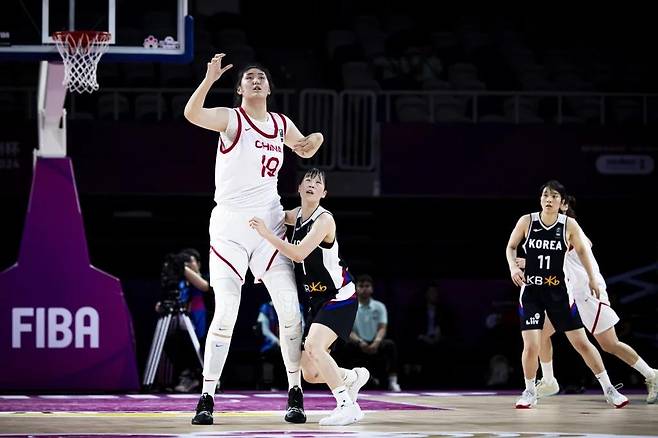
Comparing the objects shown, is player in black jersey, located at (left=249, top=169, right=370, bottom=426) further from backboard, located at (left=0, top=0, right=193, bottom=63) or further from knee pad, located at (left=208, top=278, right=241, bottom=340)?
backboard, located at (left=0, top=0, right=193, bottom=63)

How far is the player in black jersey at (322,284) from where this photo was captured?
8070 millimetres

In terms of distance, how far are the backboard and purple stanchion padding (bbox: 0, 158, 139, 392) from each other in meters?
1.70

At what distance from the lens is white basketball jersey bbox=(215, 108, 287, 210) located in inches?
316

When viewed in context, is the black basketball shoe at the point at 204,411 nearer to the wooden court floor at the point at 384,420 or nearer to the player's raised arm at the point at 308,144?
the wooden court floor at the point at 384,420

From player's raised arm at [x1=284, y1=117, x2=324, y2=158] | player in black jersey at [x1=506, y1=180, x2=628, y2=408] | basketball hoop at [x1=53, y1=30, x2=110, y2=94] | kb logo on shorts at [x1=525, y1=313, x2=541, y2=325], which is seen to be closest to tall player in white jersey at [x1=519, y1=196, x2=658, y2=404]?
player in black jersey at [x1=506, y1=180, x2=628, y2=408]

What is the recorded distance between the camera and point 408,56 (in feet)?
61.6

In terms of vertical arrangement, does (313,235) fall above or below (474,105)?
below

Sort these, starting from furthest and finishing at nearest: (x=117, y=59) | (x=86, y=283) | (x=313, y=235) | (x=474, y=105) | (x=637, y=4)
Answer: (x=637, y=4) → (x=474, y=105) → (x=86, y=283) → (x=117, y=59) → (x=313, y=235)

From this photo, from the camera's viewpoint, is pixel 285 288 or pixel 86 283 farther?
pixel 86 283

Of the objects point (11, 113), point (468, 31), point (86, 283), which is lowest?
point (86, 283)

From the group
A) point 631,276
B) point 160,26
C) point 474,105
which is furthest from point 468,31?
point 160,26

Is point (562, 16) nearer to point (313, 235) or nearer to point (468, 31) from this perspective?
point (468, 31)

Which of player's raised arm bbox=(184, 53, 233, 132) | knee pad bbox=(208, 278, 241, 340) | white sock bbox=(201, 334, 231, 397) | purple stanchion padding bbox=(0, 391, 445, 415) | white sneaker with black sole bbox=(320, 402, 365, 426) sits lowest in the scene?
purple stanchion padding bbox=(0, 391, 445, 415)

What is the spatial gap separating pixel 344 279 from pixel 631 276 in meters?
9.65
